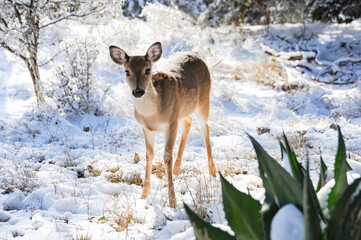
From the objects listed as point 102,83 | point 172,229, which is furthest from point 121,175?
point 102,83

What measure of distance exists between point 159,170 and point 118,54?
5.87 feet

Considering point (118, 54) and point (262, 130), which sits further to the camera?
point (262, 130)

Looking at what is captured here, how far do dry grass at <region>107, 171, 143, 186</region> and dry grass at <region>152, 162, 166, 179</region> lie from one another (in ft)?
1.09

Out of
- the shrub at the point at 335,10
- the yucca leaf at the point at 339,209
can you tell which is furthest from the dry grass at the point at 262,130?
the shrub at the point at 335,10

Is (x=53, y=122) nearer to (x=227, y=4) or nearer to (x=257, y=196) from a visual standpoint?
(x=257, y=196)

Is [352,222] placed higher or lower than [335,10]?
lower

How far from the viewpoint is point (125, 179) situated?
4.10m

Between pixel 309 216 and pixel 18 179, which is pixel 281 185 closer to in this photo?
pixel 309 216

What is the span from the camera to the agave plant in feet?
3.08

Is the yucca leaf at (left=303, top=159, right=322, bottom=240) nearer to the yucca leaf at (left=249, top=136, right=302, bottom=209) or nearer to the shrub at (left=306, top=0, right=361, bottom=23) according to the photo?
the yucca leaf at (left=249, top=136, right=302, bottom=209)

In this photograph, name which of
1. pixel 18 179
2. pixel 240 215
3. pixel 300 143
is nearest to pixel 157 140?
pixel 300 143

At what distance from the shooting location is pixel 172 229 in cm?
259

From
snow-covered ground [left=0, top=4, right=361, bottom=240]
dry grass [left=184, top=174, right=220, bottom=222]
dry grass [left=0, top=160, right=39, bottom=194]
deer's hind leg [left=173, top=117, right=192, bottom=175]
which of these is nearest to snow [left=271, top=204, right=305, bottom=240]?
snow-covered ground [left=0, top=4, right=361, bottom=240]

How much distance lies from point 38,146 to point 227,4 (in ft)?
48.0
